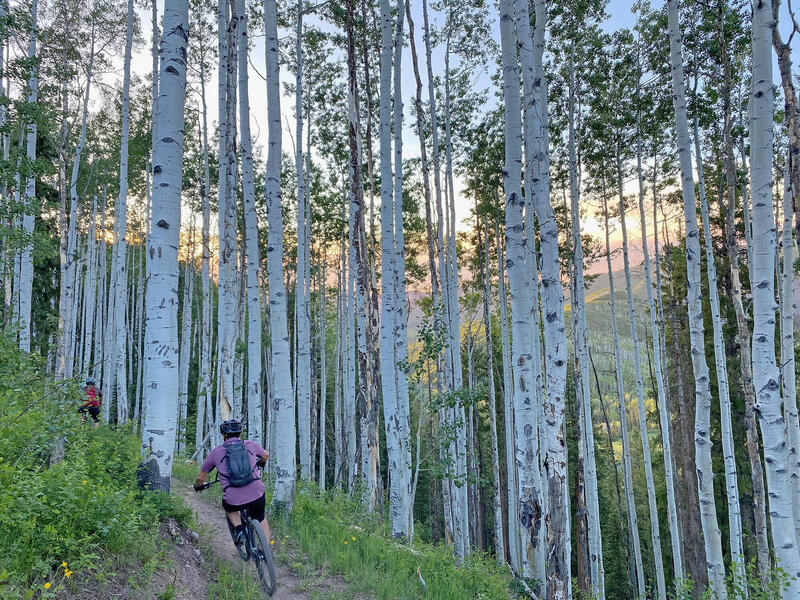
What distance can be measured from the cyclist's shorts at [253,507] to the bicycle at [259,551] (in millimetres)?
44

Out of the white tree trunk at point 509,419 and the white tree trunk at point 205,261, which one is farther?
the white tree trunk at point 509,419

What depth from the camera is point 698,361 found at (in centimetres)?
650

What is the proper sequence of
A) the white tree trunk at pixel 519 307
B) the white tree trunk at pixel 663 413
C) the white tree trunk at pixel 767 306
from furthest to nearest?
the white tree trunk at pixel 663 413
the white tree trunk at pixel 519 307
the white tree trunk at pixel 767 306

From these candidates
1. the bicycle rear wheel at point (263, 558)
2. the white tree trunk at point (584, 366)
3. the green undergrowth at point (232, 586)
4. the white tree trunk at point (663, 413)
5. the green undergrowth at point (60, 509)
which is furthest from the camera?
the white tree trunk at point (663, 413)

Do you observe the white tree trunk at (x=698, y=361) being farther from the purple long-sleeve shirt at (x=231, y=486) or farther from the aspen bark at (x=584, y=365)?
the purple long-sleeve shirt at (x=231, y=486)

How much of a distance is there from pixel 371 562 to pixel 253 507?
5.68 ft

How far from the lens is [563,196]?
1609 centimetres

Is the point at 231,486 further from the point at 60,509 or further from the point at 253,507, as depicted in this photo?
the point at 60,509

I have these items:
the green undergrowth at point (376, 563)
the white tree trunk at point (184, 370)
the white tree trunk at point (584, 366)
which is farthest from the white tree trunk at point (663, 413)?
the white tree trunk at point (184, 370)

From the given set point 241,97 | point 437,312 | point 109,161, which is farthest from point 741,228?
point 109,161

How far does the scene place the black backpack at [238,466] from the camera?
4.34 meters

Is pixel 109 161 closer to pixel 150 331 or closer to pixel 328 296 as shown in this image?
pixel 328 296

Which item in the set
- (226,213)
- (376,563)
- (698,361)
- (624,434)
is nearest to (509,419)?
(624,434)

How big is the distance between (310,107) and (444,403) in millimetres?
11668
